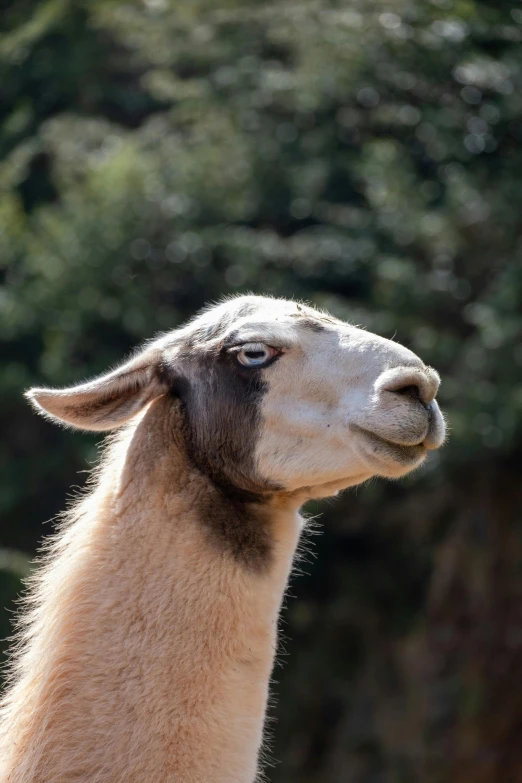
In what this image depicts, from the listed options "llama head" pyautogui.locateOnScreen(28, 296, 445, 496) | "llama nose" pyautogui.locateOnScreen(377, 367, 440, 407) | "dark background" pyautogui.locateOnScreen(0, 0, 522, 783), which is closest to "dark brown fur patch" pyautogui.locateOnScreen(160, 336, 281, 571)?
"llama head" pyautogui.locateOnScreen(28, 296, 445, 496)

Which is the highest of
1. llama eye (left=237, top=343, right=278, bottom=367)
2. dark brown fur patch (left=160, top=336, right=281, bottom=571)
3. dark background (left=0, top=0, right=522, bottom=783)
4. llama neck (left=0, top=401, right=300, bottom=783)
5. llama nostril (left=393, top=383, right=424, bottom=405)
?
llama eye (left=237, top=343, right=278, bottom=367)

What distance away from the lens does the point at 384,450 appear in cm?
365

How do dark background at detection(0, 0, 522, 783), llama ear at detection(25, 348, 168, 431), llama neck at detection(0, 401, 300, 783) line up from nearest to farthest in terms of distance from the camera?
llama neck at detection(0, 401, 300, 783)
llama ear at detection(25, 348, 168, 431)
dark background at detection(0, 0, 522, 783)

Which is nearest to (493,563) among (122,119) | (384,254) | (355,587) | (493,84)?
(355,587)

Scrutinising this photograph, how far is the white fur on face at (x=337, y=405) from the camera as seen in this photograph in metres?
3.62

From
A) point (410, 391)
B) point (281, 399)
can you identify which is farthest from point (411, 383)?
point (281, 399)

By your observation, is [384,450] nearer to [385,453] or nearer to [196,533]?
[385,453]

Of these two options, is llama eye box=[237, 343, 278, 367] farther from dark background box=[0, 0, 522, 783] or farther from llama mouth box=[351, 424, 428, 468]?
dark background box=[0, 0, 522, 783]

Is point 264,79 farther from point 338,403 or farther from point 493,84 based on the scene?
point 338,403

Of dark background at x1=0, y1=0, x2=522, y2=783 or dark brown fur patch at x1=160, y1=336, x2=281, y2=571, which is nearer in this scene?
dark brown fur patch at x1=160, y1=336, x2=281, y2=571

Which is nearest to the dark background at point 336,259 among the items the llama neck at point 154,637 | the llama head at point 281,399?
the llama head at point 281,399

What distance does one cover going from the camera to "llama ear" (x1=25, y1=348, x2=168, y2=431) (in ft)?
12.6

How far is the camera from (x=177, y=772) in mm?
3498

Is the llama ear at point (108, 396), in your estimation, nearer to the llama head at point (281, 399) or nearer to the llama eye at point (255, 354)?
the llama head at point (281, 399)
